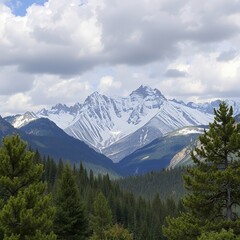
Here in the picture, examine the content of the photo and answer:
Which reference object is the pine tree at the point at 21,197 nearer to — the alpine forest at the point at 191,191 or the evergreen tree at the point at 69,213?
the alpine forest at the point at 191,191

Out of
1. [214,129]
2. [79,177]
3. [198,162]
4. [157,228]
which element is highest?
[214,129]

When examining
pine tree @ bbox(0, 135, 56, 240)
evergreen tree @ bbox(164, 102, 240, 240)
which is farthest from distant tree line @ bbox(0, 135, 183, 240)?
evergreen tree @ bbox(164, 102, 240, 240)

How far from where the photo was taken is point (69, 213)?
47.8 meters

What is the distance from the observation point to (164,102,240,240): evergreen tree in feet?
105

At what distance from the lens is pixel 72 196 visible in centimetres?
4856

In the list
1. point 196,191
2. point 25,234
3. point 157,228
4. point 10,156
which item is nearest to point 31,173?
point 10,156

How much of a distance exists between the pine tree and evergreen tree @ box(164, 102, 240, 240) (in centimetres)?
996

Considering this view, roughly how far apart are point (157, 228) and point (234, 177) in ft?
394

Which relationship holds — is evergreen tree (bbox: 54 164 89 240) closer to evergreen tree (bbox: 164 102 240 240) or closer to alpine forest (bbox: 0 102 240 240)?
alpine forest (bbox: 0 102 240 240)

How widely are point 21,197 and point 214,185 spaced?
13822mm

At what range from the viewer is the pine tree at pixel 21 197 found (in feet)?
92.9

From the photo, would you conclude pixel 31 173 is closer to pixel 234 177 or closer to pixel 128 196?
pixel 234 177

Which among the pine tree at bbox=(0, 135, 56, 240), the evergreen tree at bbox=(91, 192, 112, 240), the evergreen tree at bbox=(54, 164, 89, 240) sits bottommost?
the evergreen tree at bbox=(91, 192, 112, 240)

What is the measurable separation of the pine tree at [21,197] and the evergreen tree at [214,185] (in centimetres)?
996
